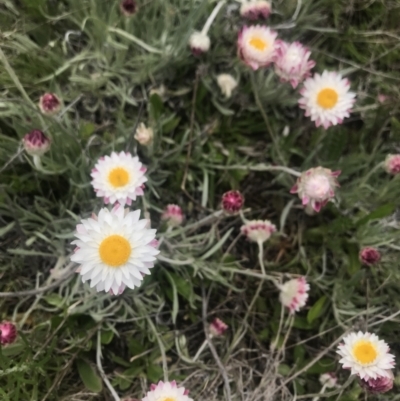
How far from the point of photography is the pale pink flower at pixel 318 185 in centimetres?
115

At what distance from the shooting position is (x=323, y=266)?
1352 mm

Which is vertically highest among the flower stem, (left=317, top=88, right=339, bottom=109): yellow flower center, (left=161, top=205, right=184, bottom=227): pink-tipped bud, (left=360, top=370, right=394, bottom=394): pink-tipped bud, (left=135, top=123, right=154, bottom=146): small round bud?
the flower stem

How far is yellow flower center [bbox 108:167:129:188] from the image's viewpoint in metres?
1.12

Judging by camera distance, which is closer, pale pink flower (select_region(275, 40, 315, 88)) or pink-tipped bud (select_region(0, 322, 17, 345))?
pink-tipped bud (select_region(0, 322, 17, 345))

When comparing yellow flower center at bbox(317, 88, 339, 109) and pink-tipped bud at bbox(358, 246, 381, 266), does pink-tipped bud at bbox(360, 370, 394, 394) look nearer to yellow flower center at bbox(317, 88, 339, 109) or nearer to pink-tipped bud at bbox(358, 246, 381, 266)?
pink-tipped bud at bbox(358, 246, 381, 266)

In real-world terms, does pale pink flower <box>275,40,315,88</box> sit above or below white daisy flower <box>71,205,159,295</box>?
above

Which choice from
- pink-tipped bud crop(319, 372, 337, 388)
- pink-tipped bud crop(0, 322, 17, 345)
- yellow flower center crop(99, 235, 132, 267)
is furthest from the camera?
pink-tipped bud crop(319, 372, 337, 388)

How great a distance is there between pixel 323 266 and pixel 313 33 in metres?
0.68

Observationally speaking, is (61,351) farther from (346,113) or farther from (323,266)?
A: (346,113)

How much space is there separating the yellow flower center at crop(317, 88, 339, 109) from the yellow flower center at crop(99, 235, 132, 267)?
2.00 feet

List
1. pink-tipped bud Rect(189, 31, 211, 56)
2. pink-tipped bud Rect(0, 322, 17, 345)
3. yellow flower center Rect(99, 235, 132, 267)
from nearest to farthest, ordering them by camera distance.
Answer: yellow flower center Rect(99, 235, 132, 267) < pink-tipped bud Rect(0, 322, 17, 345) < pink-tipped bud Rect(189, 31, 211, 56)

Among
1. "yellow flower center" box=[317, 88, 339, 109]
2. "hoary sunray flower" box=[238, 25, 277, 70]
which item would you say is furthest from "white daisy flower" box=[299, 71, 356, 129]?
"hoary sunray flower" box=[238, 25, 277, 70]

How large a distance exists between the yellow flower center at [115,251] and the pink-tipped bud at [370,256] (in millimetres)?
563

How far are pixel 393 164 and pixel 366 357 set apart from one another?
1.51 ft
